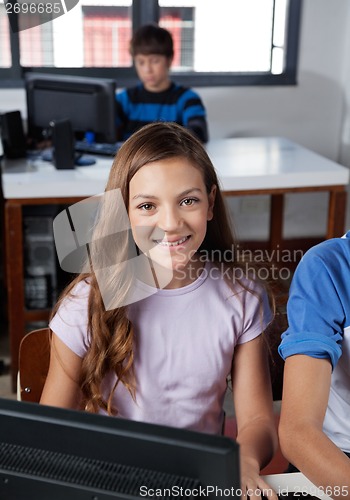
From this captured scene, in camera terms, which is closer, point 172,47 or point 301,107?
point 172,47

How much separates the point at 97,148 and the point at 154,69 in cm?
48

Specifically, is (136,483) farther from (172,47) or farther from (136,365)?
(172,47)

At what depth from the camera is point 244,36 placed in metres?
3.70

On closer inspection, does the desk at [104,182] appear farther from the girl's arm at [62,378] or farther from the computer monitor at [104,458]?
the computer monitor at [104,458]

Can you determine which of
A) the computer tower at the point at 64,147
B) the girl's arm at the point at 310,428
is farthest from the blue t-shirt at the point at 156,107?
the girl's arm at the point at 310,428

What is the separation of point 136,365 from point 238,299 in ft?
0.74

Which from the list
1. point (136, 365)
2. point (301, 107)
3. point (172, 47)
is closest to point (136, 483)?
point (136, 365)

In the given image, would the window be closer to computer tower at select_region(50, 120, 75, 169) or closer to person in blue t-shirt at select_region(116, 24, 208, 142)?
person in blue t-shirt at select_region(116, 24, 208, 142)

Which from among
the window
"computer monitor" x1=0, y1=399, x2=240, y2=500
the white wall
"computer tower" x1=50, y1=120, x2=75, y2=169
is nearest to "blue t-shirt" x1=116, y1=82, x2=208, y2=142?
the window

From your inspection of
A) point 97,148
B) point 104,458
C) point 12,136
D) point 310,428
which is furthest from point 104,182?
point 104,458

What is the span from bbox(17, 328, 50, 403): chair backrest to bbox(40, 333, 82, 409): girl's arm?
76 mm

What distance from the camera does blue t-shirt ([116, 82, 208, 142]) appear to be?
319 centimetres

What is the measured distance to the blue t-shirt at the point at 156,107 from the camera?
3191 mm

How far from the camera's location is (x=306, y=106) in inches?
149
